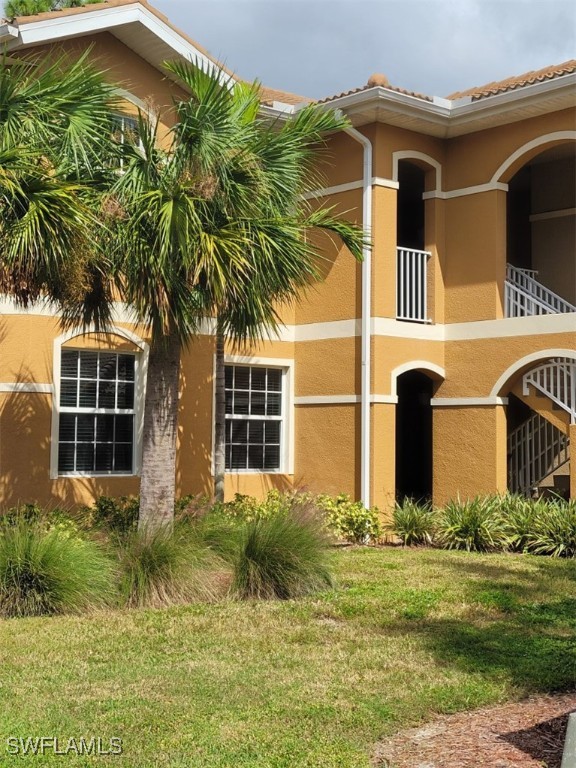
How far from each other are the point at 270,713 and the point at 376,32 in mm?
9672

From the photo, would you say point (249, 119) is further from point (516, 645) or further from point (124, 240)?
point (516, 645)

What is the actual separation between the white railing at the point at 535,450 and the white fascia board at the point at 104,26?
7.86 metres

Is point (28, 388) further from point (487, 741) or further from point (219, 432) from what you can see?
point (487, 741)

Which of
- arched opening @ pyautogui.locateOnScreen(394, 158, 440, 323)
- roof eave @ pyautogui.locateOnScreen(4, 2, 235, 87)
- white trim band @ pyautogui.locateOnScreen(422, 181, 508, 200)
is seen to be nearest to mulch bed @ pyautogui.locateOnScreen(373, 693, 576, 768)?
roof eave @ pyautogui.locateOnScreen(4, 2, 235, 87)

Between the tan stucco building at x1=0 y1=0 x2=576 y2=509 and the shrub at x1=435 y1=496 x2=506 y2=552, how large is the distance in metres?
1.13

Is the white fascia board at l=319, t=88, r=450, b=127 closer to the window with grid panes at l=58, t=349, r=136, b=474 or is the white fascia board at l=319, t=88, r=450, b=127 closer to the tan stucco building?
the tan stucco building

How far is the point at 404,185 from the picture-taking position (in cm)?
1872

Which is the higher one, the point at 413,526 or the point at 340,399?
the point at 340,399

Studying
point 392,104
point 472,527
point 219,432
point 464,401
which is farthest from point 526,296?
point 219,432

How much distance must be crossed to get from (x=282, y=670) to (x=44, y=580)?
287 centimetres

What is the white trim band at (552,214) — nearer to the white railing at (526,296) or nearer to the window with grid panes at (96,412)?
the white railing at (526,296)

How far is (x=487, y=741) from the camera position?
5.86 meters

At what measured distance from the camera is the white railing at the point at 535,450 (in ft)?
56.9

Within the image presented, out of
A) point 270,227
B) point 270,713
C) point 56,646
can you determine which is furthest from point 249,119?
point 270,713
